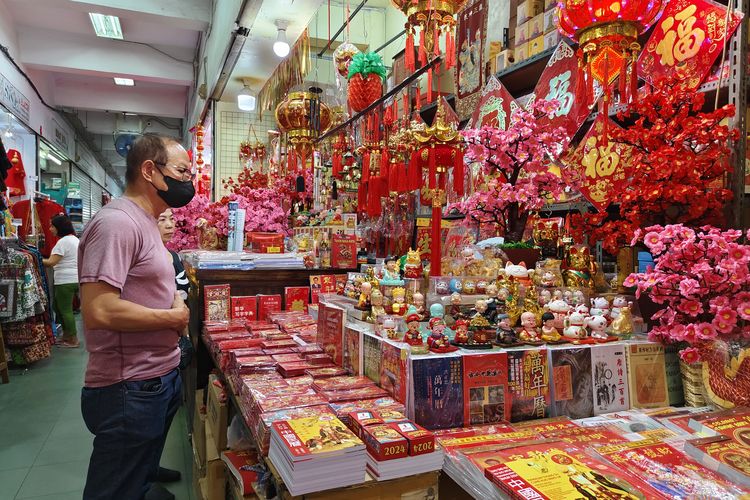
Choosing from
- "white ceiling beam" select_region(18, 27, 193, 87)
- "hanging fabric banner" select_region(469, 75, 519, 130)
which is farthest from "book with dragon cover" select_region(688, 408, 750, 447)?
"white ceiling beam" select_region(18, 27, 193, 87)

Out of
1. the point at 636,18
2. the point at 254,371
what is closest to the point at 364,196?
the point at 254,371

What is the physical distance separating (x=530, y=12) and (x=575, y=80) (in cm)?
68

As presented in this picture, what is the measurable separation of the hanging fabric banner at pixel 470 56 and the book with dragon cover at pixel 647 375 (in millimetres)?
2243

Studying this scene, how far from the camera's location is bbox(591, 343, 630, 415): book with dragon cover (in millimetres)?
1745

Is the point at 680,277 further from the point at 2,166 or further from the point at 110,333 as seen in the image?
the point at 2,166

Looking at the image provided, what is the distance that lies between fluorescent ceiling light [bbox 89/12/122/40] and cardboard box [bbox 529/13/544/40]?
21.4 feet

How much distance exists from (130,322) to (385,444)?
97 centimetres

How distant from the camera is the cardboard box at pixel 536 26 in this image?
292 centimetres

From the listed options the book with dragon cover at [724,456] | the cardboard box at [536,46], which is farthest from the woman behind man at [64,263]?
the book with dragon cover at [724,456]

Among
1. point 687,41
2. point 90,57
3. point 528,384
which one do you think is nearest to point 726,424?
point 528,384

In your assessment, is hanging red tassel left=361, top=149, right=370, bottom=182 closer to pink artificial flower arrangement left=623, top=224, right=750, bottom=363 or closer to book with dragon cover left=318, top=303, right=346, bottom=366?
book with dragon cover left=318, top=303, right=346, bottom=366

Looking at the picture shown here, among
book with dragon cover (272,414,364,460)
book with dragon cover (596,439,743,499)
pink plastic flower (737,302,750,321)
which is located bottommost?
book with dragon cover (596,439,743,499)

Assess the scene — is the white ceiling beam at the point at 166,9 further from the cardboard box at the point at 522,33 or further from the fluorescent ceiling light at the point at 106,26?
the cardboard box at the point at 522,33

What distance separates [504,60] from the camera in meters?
3.20
